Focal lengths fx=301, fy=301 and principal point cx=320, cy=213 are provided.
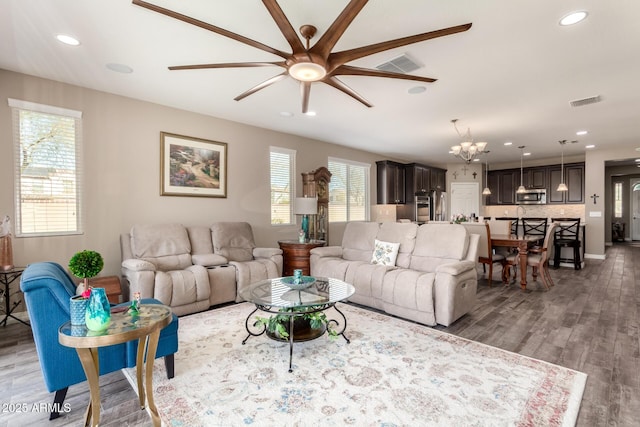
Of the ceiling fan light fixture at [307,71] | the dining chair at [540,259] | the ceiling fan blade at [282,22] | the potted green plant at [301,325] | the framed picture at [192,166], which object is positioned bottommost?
the potted green plant at [301,325]

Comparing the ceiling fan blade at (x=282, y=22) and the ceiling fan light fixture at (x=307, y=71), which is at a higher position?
the ceiling fan blade at (x=282, y=22)

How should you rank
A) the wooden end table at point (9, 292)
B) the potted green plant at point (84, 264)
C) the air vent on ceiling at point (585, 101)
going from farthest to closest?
the air vent on ceiling at point (585, 101)
the wooden end table at point (9, 292)
the potted green plant at point (84, 264)

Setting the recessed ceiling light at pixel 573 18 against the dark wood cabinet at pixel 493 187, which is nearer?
the recessed ceiling light at pixel 573 18

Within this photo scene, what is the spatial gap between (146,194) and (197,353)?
2.56 m

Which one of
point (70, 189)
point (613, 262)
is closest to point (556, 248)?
point (613, 262)

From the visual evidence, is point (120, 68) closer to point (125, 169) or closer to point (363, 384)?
point (125, 169)

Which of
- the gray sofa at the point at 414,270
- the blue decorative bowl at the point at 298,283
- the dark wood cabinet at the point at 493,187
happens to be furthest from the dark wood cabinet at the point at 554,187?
the blue decorative bowl at the point at 298,283

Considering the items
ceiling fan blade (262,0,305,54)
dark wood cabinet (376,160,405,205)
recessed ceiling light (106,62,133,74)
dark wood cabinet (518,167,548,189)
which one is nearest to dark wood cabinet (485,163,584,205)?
dark wood cabinet (518,167,548,189)

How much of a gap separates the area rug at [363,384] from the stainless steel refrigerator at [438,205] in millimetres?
6546

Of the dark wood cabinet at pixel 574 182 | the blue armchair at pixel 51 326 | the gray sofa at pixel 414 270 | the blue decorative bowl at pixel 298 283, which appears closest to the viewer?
the blue armchair at pixel 51 326

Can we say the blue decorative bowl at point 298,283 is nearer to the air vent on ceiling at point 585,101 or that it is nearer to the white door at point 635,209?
the air vent on ceiling at point 585,101

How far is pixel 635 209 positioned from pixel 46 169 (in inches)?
645

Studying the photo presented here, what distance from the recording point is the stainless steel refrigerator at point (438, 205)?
8984 millimetres

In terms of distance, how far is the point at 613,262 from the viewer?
7.05 meters
